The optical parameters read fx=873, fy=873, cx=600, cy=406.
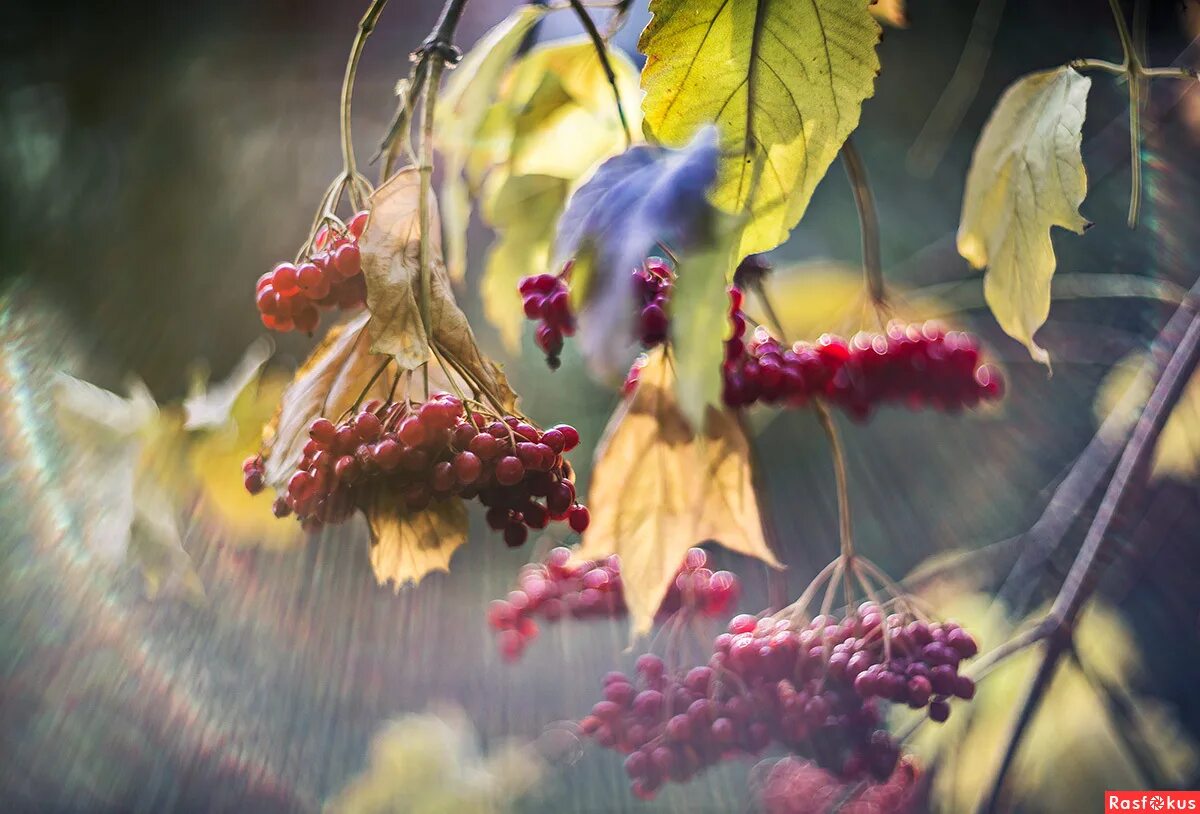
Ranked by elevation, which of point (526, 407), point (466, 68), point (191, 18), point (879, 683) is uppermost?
point (191, 18)

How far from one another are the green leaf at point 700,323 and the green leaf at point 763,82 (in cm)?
4

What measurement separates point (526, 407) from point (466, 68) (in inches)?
24.6

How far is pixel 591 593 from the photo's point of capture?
0.43 m

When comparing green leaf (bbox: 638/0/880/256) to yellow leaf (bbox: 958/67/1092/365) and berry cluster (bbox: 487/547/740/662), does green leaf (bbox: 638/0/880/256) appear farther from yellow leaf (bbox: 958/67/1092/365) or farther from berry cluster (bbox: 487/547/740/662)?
A: berry cluster (bbox: 487/547/740/662)

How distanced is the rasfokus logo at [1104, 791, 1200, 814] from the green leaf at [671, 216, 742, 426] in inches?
21.9

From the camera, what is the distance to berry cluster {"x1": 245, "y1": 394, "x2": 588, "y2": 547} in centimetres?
25

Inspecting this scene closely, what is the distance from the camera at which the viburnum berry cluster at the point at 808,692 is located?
335mm

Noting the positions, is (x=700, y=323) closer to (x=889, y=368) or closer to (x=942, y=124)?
(x=889, y=368)

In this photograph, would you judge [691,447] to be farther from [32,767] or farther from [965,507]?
[32,767]

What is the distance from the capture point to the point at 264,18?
1.11 meters

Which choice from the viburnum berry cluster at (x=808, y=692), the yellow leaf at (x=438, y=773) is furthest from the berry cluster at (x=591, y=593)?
the yellow leaf at (x=438, y=773)

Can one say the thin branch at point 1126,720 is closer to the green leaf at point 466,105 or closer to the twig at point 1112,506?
the twig at point 1112,506

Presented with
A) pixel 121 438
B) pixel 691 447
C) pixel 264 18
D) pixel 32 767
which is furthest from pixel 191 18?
pixel 691 447

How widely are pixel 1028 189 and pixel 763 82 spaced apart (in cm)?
12
